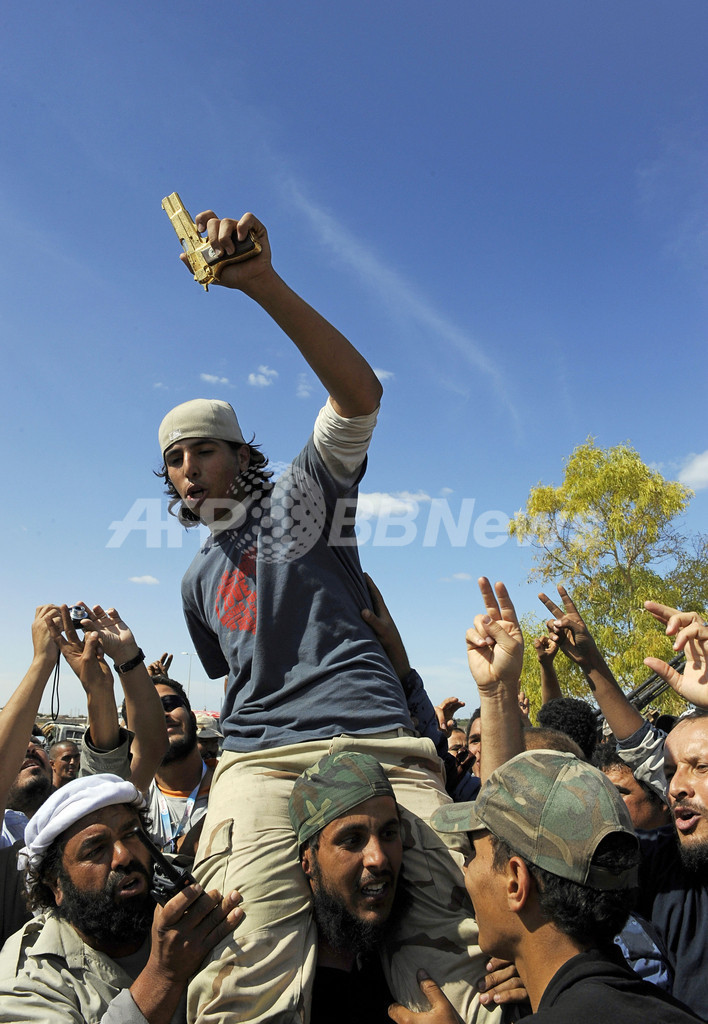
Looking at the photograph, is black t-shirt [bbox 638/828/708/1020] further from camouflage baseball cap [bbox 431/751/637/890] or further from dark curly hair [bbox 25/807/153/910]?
dark curly hair [bbox 25/807/153/910]

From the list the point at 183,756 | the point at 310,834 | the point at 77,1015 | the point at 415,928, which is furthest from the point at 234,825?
the point at 183,756

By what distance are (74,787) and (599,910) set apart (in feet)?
6.80

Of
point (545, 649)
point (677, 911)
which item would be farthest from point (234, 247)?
point (545, 649)

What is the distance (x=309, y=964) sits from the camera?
2.30m

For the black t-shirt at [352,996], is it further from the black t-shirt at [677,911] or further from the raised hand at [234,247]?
the raised hand at [234,247]

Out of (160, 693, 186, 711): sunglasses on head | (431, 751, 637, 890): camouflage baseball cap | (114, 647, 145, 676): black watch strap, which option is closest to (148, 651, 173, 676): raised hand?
(160, 693, 186, 711): sunglasses on head

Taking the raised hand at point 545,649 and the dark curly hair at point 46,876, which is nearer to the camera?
the dark curly hair at point 46,876

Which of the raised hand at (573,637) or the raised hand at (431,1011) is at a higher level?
the raised hand at (573,637)

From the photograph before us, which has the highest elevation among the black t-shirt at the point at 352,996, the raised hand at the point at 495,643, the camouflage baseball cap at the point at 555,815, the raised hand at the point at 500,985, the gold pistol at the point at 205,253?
the gold pistol at the point at 205,253

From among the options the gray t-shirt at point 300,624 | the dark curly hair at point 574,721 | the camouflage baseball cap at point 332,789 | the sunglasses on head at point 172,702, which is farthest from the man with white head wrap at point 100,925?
the dark curly hair at point 574,721

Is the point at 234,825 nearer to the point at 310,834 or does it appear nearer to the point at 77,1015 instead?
the point at 310,834

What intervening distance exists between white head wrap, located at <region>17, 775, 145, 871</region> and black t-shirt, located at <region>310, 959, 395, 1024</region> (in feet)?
3.57

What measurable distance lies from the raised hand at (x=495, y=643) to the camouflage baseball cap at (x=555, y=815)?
0.52 m

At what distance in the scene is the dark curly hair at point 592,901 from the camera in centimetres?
208
